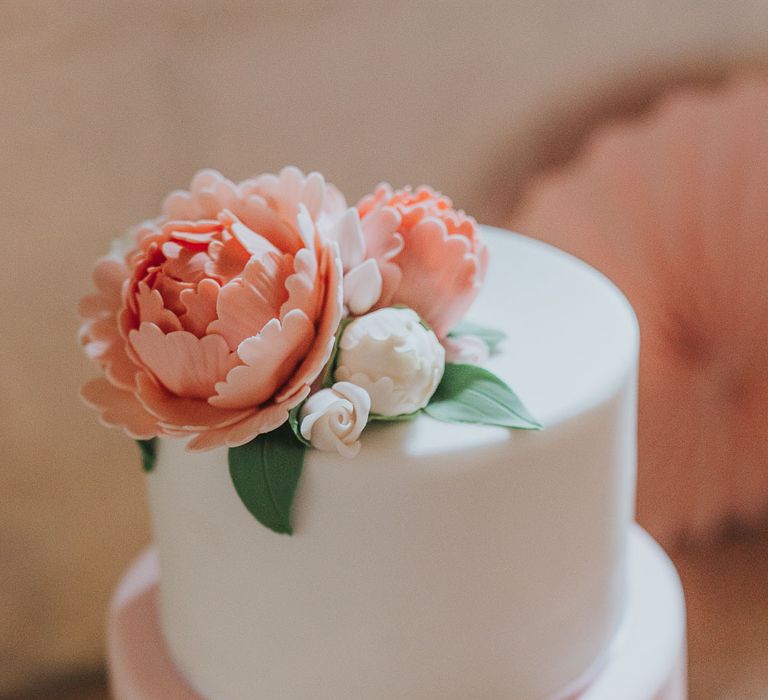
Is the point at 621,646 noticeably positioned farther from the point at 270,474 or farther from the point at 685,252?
the point at 685,252

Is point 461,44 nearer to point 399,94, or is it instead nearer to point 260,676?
point 399,94

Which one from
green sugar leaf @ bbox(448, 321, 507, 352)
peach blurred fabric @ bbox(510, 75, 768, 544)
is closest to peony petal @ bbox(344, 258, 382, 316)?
green sugar leaf @ bbox(448, 321, 507, 352)

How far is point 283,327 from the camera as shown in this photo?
66 centimetres

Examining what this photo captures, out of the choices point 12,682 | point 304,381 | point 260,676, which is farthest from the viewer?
point 12,682

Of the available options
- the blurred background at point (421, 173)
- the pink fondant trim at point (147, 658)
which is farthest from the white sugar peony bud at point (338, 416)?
the blurred background at point (421, 173)

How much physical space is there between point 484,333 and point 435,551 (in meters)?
0.20

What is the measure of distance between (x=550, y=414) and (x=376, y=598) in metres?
0.18

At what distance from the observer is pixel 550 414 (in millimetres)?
738

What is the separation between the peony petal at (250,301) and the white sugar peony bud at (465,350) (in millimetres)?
154

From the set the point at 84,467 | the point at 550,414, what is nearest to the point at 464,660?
the point at 550,414

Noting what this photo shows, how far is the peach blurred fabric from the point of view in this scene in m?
1.23

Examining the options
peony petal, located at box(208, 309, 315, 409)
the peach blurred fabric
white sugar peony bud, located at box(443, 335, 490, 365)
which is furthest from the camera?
the peach blurred fabric

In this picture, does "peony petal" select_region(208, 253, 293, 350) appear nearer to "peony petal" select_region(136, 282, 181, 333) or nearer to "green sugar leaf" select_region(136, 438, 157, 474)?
"peony petal" select_region(136, 282, 181, 333)

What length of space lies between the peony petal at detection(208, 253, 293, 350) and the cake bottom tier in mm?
369
